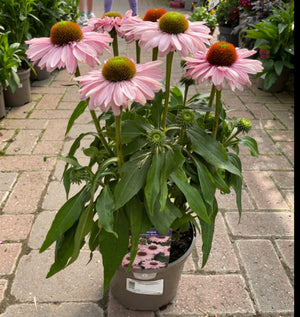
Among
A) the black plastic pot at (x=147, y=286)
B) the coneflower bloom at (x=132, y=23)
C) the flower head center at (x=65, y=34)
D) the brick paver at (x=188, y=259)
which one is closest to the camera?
the flower head center at (x=65, y=34)

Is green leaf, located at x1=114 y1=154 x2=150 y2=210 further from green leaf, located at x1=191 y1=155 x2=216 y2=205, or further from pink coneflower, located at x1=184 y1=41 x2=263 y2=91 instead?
pink coneflower, located at x1=184 y1=41 x2=263 y2=91

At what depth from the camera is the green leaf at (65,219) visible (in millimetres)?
1211

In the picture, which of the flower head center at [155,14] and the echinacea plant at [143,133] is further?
the flower head center at [155,14]

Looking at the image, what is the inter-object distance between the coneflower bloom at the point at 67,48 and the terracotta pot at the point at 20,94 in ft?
8.31

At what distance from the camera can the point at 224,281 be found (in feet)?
5.87

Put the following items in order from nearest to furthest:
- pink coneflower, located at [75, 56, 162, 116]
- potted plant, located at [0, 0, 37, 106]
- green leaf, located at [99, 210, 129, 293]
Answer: pink coneflower, located at [75, 56, 162, 116] < green leaf, located at [99, 210, 129, 293] < potted plant, located at [0, 0, 37, 106]

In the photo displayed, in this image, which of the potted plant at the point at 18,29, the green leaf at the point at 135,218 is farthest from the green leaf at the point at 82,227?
the potted plant at the point at 18,29

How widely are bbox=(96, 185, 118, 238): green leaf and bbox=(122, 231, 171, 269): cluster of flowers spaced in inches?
10.1

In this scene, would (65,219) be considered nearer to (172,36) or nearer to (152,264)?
(152,264)

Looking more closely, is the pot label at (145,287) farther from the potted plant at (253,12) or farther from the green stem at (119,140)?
the potted plant at (253,12)

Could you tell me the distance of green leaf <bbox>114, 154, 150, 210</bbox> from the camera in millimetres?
1094

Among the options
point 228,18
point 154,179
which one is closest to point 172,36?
point 154,179

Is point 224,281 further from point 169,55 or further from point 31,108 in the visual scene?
point 31,108

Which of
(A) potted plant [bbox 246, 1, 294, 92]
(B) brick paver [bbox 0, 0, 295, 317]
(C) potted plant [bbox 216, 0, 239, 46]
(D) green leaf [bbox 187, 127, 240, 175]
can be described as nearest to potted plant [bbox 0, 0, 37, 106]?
(B) brick paver [bbox 0, 0, 295, 317]
